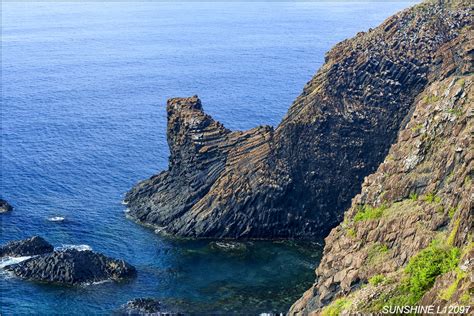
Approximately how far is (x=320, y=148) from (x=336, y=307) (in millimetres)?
55858

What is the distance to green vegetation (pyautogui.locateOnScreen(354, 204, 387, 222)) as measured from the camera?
240ft

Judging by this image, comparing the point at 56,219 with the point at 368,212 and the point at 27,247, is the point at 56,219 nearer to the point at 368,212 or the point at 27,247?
the point at 27,247

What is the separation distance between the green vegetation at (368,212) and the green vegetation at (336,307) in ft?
36.5

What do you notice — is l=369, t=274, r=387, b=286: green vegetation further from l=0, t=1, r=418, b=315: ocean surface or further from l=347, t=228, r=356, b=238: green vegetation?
l=0, t=1, r=418, b=315: ocean surface

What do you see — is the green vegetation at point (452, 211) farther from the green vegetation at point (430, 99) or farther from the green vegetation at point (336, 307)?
the green vegetation at point (430, 99)

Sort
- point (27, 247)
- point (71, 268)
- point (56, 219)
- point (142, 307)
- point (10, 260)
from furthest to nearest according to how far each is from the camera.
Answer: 1. point (56, 219)
2. point (27, 247)
3. point (10, 260)
4. point (71, 268)
5. point (142, 307)

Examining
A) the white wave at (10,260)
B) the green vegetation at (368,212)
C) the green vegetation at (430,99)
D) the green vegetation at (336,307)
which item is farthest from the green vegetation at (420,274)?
the white wave at (10,260)

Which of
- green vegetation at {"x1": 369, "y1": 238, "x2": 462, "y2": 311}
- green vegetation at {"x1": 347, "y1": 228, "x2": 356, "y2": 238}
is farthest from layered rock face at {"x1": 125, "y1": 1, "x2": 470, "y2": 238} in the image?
green vegetation at {"x1": 369, "y1": 238, "x2": 462, "y2": 311}

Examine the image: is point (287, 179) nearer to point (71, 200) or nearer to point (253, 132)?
point (253, 132)

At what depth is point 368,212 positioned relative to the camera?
74375 mm

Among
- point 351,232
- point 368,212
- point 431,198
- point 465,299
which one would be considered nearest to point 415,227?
point 431,198

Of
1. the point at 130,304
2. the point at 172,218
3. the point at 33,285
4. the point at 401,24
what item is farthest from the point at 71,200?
the point at 401,24

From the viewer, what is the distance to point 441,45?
114 meters

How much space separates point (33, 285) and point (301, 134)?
4559 cm
